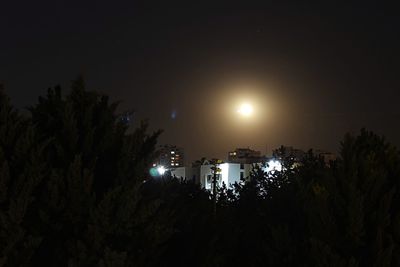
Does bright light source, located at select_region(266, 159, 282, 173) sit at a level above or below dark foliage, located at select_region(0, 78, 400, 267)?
above

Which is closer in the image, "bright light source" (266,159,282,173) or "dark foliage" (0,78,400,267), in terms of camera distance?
"dark foliage" (0,78,400,267)

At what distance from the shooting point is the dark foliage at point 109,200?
4633 millimetres

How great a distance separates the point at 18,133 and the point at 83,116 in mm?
777

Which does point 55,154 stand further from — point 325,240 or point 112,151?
point 325,240

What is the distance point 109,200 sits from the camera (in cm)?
473

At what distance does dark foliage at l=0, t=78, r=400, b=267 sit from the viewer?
15.2ft

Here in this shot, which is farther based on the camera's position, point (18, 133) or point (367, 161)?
point (367, 161)

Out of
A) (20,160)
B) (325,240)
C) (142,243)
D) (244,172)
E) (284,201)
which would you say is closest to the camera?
(20,160)

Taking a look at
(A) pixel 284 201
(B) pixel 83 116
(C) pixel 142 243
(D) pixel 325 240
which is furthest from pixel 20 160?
(A) pixel 284 201

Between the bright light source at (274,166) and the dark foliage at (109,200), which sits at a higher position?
the bright light source at (274,166)

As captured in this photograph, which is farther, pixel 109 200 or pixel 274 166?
pixel 274 166

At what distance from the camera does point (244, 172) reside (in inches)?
3115

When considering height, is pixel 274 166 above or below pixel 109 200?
above

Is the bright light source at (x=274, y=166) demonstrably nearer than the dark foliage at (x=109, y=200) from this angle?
No
